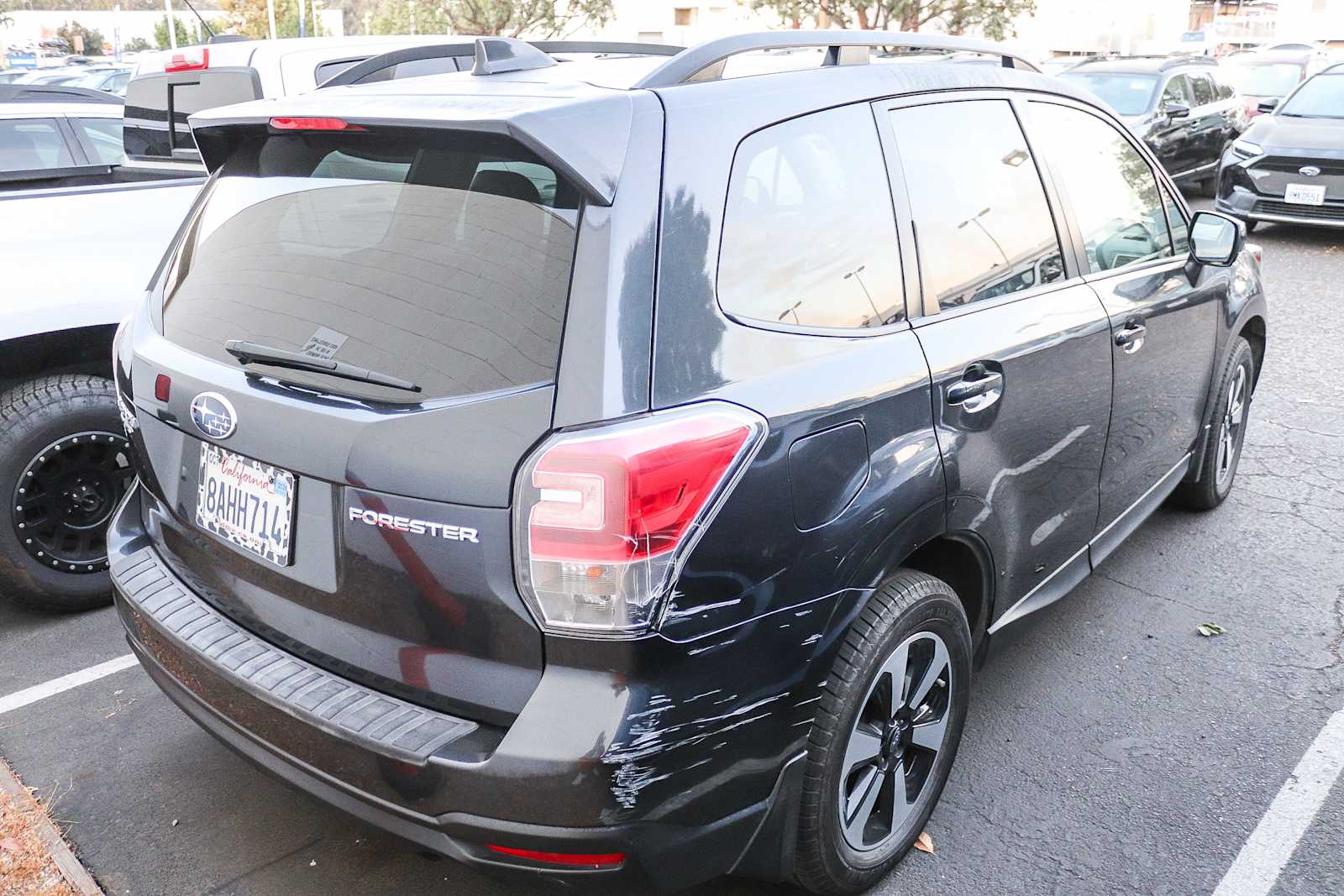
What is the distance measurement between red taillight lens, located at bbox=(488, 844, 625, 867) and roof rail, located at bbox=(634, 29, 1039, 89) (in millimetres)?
1427

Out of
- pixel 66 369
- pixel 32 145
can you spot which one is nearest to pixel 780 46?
pixel 66 369

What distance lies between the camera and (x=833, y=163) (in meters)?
2.46

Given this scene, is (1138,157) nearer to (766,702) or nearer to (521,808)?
(766,702)

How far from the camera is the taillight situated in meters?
1.91

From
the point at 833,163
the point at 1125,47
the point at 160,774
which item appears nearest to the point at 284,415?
the point at 833,163

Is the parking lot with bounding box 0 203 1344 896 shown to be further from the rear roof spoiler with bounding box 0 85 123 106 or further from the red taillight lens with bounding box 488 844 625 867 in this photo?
the rear roof spoiler with bounding box 0 85 123 106

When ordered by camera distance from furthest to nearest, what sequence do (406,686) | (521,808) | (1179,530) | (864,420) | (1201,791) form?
(1179,530), (1201,791), (864,420), (406,686), (521,808)

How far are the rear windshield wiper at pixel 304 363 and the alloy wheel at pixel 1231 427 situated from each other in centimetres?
367

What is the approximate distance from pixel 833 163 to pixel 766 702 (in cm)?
117


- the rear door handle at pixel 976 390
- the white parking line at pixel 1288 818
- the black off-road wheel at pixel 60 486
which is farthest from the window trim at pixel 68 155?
the white parking line at pixel 1288 818

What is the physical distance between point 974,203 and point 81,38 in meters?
77.6

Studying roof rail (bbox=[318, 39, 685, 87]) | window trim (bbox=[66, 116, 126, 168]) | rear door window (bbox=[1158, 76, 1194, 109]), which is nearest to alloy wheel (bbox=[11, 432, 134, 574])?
roof rail (bbox=[318, 39, 685, 87])

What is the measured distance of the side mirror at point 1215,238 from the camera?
4.05 metres

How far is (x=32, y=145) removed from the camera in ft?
17.6
